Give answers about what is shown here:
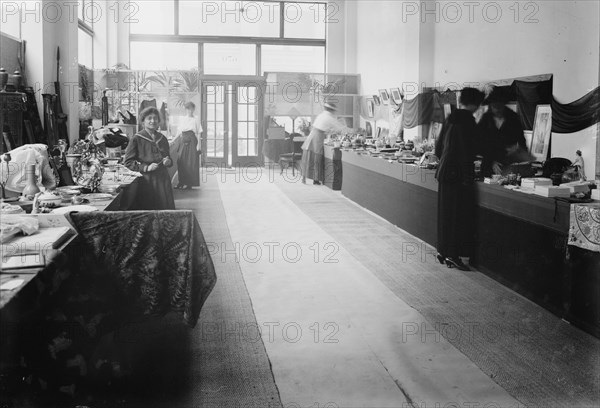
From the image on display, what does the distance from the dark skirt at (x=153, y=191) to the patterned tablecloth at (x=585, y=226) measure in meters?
4.20

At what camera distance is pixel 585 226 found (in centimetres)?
434

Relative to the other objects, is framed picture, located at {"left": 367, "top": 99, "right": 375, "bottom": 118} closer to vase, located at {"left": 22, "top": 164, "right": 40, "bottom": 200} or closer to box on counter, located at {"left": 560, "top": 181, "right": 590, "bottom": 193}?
box on counter, located at {"left": 560, "top": 181, "right": 590, "bottom": 193}

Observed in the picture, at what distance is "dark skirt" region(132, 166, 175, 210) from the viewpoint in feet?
23.2

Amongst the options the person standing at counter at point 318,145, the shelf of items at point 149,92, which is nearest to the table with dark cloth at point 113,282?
the shelf of items at point 149,92

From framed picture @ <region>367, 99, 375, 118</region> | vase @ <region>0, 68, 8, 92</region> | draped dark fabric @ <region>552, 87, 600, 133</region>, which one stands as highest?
framed picture @ <region>367, 99, 375, 118</region>

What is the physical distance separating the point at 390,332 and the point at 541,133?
317 cm

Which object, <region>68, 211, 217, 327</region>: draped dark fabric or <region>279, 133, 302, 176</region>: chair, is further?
<region>279, 133, 302, 176</region>: chair

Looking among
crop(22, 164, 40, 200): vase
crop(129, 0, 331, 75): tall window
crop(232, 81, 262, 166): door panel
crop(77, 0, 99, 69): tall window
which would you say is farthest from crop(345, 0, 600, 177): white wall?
crop(77, 0, 99, 69): tall window

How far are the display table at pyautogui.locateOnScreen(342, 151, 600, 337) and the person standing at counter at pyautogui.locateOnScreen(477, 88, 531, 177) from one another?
1.38 ft

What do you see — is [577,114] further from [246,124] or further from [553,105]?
[246,124]

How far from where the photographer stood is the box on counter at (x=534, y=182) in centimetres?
512

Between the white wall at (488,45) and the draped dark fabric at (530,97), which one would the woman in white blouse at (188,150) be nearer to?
the white wall at (488,45)

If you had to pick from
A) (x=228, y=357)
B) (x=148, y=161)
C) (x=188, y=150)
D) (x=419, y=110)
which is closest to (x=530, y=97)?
(x=419, y=110)

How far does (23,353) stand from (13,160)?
218 centimetres
